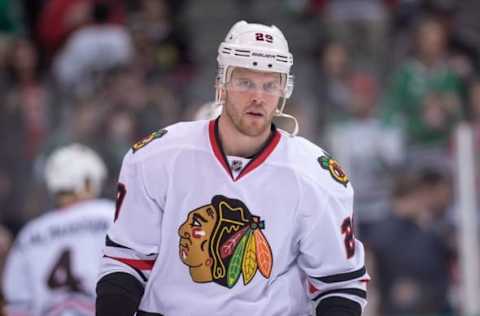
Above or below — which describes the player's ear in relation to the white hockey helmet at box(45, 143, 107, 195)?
above

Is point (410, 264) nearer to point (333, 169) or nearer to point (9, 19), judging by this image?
point (333, 169)

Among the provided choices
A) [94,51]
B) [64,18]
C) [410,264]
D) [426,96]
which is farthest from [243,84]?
[64,18]

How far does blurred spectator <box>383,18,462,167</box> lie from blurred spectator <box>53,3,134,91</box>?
1.99 m

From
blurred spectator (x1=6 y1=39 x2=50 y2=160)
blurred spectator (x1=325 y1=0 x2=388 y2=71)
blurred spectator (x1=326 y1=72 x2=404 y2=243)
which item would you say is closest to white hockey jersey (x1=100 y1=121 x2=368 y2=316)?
blurred spectator (x1=326 y1=72 x2=404 y2=243)

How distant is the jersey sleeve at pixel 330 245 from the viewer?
375 centimetres

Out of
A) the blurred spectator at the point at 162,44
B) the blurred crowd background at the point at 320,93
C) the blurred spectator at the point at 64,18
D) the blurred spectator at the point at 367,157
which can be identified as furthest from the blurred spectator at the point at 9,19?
the blurred spectator at the point at 367,157

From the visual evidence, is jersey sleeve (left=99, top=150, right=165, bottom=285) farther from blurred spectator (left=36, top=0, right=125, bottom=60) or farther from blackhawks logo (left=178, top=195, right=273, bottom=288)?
blurred spectator (left=36, top=0, right=125, bottom=60)

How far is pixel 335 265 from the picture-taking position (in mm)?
3771

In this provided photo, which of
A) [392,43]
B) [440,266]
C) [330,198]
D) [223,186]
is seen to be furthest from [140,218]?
[392,43]

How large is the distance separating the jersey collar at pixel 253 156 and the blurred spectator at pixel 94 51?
5.04 metres

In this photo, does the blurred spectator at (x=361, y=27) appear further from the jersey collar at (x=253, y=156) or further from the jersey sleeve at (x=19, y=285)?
the jersey collar at (x=253, y=156)

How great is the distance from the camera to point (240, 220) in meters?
3.79

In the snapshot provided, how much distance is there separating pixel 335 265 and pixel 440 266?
328cm

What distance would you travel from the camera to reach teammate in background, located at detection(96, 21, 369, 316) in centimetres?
376
